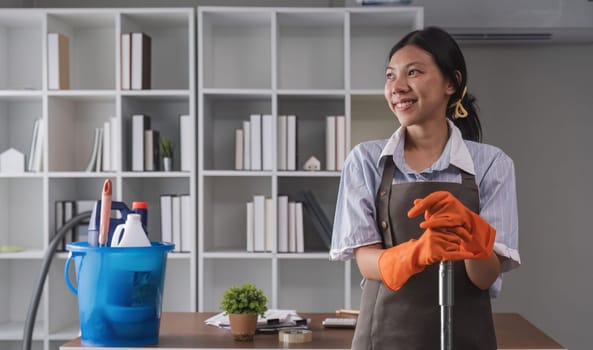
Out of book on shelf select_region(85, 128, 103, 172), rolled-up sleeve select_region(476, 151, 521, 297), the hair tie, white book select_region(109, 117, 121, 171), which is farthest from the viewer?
book on shelf select_region(85, 128, 103, 172)

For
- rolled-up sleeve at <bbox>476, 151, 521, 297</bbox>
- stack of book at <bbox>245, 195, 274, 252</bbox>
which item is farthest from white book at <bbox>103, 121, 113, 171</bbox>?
rolled-up sleeve at <bbox>476, 151, 521, 297</bbox>

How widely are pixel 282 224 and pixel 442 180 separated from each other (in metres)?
2.17

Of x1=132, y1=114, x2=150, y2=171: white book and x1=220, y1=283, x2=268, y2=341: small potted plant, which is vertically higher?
x1=132, y1=114, x2=150, y2=171: white book

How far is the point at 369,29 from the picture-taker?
4.11m

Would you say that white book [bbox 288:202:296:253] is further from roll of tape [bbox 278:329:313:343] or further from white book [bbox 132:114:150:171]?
roll of tape [bbox 278:329:313:343]

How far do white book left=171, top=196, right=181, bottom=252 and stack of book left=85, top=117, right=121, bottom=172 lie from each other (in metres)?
0.33

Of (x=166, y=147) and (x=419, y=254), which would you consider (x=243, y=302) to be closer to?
(x=419, y=254)

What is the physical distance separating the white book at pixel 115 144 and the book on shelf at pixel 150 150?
0.46 ft

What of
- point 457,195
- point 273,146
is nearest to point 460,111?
point 457,195

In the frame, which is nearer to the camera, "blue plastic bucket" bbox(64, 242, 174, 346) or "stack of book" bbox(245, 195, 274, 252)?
"blue plastic bucket" bbox(64, 242, 174, 346)

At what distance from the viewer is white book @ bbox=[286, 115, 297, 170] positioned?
3793 mm

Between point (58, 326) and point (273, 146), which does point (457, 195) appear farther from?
point (58, 326)

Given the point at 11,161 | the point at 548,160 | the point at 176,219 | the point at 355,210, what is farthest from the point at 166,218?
the point at 355,210

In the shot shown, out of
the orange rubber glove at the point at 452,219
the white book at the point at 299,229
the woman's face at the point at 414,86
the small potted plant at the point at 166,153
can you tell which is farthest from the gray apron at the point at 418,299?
the small potted plant at the point at 166,153
